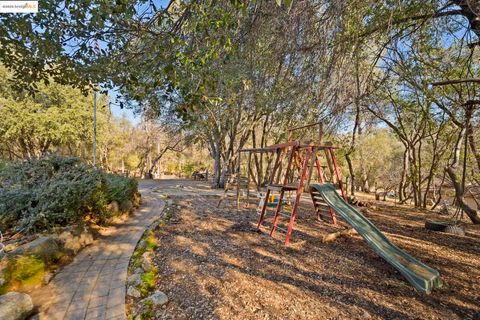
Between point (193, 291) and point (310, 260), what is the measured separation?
70.5 inches

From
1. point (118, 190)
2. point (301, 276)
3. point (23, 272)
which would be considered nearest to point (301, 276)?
point (301, 276)

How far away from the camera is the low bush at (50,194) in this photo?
353 centimetres

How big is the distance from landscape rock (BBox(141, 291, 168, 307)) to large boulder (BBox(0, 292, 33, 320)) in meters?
0.93

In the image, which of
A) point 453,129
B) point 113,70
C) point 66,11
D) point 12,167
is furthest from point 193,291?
point 453,129

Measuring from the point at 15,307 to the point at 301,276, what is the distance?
2.82 metres

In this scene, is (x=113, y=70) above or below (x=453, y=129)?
below

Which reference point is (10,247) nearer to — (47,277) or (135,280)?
(47,277)

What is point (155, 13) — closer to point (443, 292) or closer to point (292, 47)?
point (292, 47)

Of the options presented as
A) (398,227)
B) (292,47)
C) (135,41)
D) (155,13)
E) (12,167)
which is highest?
(292,47)

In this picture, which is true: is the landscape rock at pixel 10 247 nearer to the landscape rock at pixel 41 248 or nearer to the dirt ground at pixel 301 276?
the landscape rock at pixel 41 248

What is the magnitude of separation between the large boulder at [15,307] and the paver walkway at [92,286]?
140 mm

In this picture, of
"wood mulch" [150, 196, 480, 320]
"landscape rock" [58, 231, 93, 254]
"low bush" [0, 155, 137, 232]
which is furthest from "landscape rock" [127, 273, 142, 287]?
"low bush" [0, 155, 137, 232]

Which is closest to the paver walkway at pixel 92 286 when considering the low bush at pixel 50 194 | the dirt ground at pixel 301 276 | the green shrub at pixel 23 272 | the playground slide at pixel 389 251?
the green shrub at pixel 23 272

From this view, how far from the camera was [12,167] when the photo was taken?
452cm
